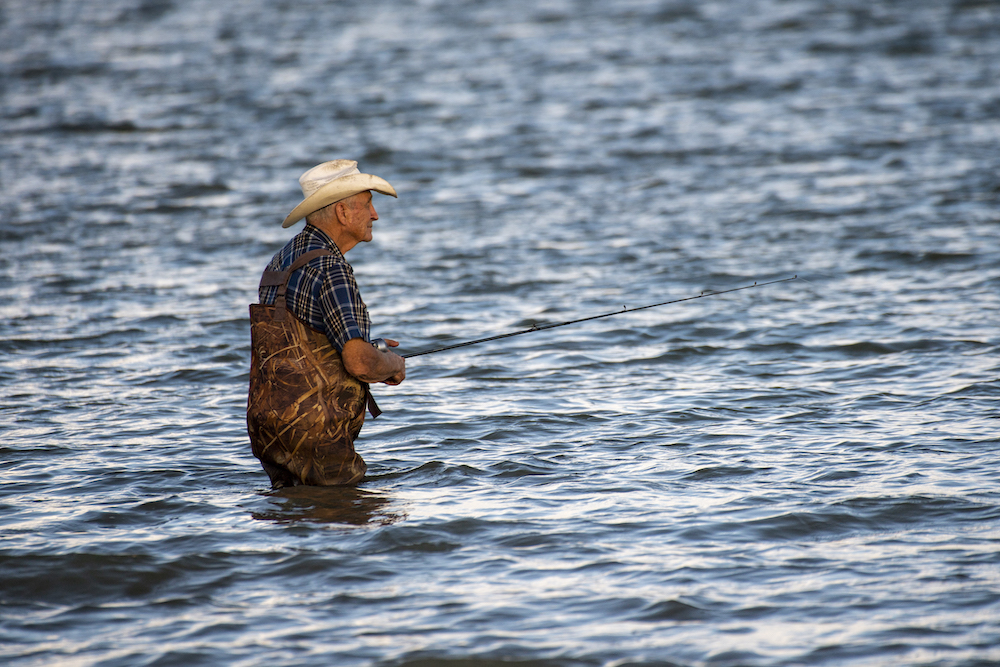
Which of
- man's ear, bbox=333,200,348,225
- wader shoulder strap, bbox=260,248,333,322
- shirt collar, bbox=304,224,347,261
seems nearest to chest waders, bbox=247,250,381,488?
wader shoulder strap, bbox=260,248,333,322

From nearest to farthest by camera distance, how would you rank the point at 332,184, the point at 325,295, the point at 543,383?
1. the point at 325,295
2. the point at 332,184
3. the point at 543,383

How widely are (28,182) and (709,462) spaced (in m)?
13.2

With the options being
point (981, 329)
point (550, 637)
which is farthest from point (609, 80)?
point (550, 637)

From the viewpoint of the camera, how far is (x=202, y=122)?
20562mm

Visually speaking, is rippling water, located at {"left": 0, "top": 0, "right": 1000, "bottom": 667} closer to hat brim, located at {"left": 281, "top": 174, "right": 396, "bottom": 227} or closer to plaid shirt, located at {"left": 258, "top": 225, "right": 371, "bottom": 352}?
plaid shirt, located at {"left": 258, "top": 225, "right": 371, "bottom": 352}

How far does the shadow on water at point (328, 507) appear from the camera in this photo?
5.40 meters

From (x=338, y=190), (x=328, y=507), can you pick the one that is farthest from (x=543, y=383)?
(x=338, y=190)

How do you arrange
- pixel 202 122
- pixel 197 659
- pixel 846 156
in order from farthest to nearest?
pixel 202 122
pixel 846 156
pixel 197 659

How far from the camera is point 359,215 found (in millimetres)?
5484

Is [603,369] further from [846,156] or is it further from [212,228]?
[846,156]

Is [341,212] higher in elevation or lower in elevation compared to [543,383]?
higher

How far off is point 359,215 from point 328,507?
4.57 feet

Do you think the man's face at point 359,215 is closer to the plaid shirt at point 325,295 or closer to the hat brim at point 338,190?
the hat brim at point 338,190

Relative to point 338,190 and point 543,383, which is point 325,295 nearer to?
point 338,190
